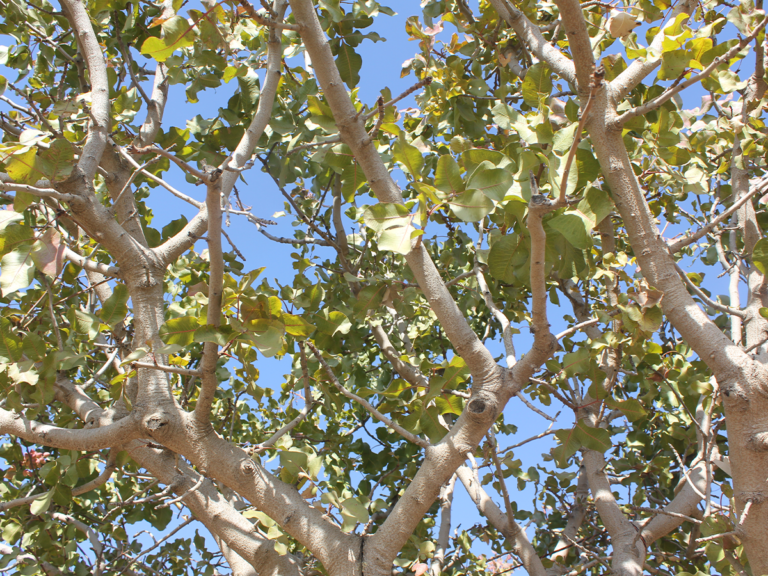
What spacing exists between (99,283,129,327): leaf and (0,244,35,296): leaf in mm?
407

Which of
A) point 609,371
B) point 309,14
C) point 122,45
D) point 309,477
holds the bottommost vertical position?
point 309,477

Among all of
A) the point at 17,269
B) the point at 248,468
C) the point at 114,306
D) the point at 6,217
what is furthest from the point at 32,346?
the point at 248,468

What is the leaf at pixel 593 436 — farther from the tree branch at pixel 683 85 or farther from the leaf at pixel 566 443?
the tree branch at pixel 683 85

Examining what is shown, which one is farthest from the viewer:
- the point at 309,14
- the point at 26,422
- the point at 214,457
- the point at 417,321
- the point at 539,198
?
the point at 417,321

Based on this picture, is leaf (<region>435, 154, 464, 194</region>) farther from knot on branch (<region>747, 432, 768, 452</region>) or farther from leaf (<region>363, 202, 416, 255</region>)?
knot on branch (<region>747, 432, 768, 452</region>)

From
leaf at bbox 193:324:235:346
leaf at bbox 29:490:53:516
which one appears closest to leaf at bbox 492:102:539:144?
leaf at bbox 193:324:235:346

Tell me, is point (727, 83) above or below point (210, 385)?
above

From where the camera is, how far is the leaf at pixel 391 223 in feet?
4.37

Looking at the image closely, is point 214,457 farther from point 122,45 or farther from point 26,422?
point 122,45

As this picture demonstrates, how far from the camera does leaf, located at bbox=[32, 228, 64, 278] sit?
160 centimetres

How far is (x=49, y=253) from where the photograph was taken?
5.32ft

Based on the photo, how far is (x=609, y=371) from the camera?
2.39 meters

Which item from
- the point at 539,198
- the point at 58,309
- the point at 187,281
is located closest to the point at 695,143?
the point at 539,198

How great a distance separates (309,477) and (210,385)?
49 cm
